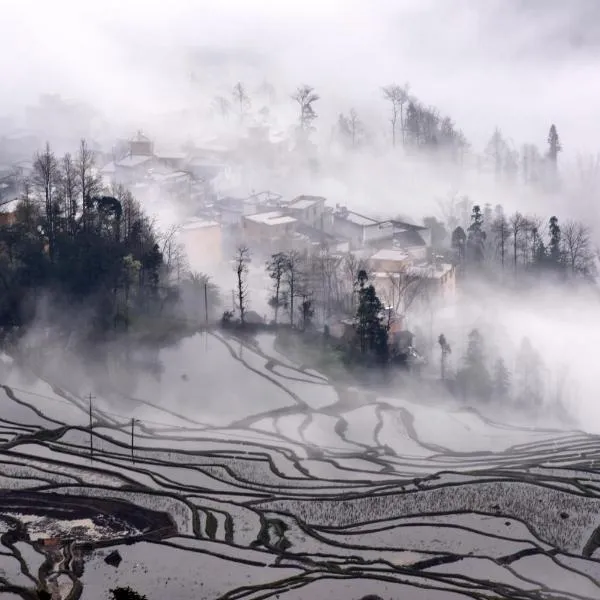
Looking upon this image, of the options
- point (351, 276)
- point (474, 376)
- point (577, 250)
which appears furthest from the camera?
point (577, 250)

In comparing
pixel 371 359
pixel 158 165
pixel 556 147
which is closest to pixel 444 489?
pixel 371 359

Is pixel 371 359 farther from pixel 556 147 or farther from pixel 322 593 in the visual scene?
pixel 556 147

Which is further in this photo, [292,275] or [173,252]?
[173,252]

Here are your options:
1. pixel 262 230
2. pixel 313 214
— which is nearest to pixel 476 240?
pixel 313 214

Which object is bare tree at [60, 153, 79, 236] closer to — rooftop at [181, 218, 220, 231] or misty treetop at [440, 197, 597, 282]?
rooftop at [181, 218, 220, 231]

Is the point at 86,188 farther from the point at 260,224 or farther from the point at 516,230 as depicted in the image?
the point at 516,230
